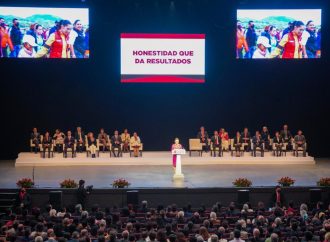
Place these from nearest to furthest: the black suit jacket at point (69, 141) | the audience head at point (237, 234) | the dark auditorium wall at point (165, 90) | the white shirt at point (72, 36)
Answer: the audience head at point (237, 234) < the black suit jacket at point (69, 141) < the white shirt at point (72, 36) < the dark auditorium wall at point (165, 90)

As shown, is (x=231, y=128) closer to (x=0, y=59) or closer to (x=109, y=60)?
(x=109, y=60)

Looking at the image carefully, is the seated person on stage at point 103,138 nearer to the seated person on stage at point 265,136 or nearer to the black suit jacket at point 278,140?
the seated person on stage at point 265,136

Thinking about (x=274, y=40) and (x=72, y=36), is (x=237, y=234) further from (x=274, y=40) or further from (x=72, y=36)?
(x=72, y=36)

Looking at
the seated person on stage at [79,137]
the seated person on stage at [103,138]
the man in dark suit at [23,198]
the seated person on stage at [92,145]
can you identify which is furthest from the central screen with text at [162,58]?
the man in dark suit at [23,198]

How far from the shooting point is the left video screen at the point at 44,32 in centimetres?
2172

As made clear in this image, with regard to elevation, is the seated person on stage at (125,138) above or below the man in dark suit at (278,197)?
above

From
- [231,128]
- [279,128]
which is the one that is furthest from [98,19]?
[279,128]

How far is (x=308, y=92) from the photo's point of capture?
23.5m

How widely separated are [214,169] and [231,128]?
3395mm

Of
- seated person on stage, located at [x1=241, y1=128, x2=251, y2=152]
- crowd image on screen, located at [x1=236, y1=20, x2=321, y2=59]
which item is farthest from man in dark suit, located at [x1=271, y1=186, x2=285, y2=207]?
crowd image on screen, located at [x1=236, y1=20, x2=321, y2=59]

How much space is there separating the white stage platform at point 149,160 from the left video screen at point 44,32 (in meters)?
3.44

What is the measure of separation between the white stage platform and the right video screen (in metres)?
3.54

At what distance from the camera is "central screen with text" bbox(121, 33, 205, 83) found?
22.5 m

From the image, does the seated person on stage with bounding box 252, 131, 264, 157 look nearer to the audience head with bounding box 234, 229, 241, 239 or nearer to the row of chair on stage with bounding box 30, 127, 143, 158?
the row of chair on stage with bounding box 30, 127, 143, 158
